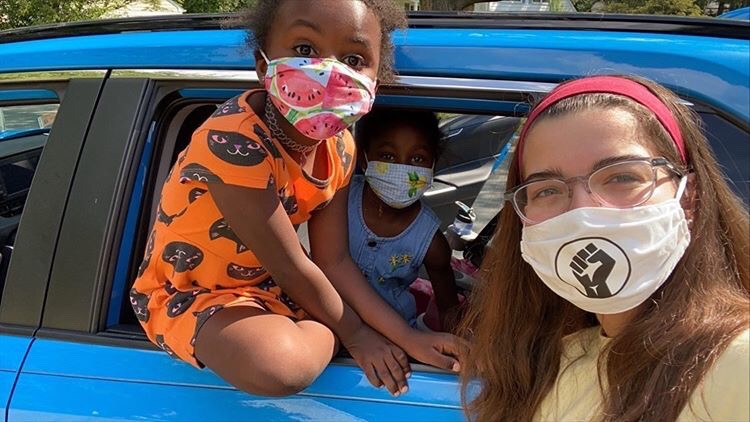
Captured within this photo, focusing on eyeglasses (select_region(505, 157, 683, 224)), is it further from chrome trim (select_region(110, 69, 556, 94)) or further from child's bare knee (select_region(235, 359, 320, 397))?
child's bare knee (select_region(235, 359, 320, 397))

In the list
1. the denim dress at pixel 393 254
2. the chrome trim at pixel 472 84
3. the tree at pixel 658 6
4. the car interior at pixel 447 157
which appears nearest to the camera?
the chrome trim at pixel 472 84

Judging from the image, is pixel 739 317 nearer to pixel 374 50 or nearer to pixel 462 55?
pixel 462 55

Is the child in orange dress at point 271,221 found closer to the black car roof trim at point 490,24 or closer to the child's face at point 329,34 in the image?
the child's face at point 329,34

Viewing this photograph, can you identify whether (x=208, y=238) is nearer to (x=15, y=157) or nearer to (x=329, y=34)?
(x=329, y=34)

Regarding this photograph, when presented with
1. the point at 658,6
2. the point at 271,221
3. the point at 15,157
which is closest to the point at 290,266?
the point at 271,221

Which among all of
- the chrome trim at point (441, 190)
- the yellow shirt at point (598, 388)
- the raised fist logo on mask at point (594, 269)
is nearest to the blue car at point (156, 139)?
the yellow shirt at point (598, 388)

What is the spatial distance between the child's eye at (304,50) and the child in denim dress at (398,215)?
0.48 m

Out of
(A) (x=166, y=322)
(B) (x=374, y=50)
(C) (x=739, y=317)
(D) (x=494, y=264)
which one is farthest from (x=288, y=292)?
(C) (x=739, y=317)

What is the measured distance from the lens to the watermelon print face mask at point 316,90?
171 centimetres

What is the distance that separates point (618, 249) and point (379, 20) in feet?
2.81

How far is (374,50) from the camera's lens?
1736 mm

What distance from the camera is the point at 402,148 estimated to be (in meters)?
2.25

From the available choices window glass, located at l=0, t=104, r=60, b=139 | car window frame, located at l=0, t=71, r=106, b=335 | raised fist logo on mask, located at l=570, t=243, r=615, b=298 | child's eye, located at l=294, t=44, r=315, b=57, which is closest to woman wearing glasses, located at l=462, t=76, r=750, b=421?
raised fist logo on mask, located at l=570, t=243, r=615, b=298

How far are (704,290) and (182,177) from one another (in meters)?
1.15
